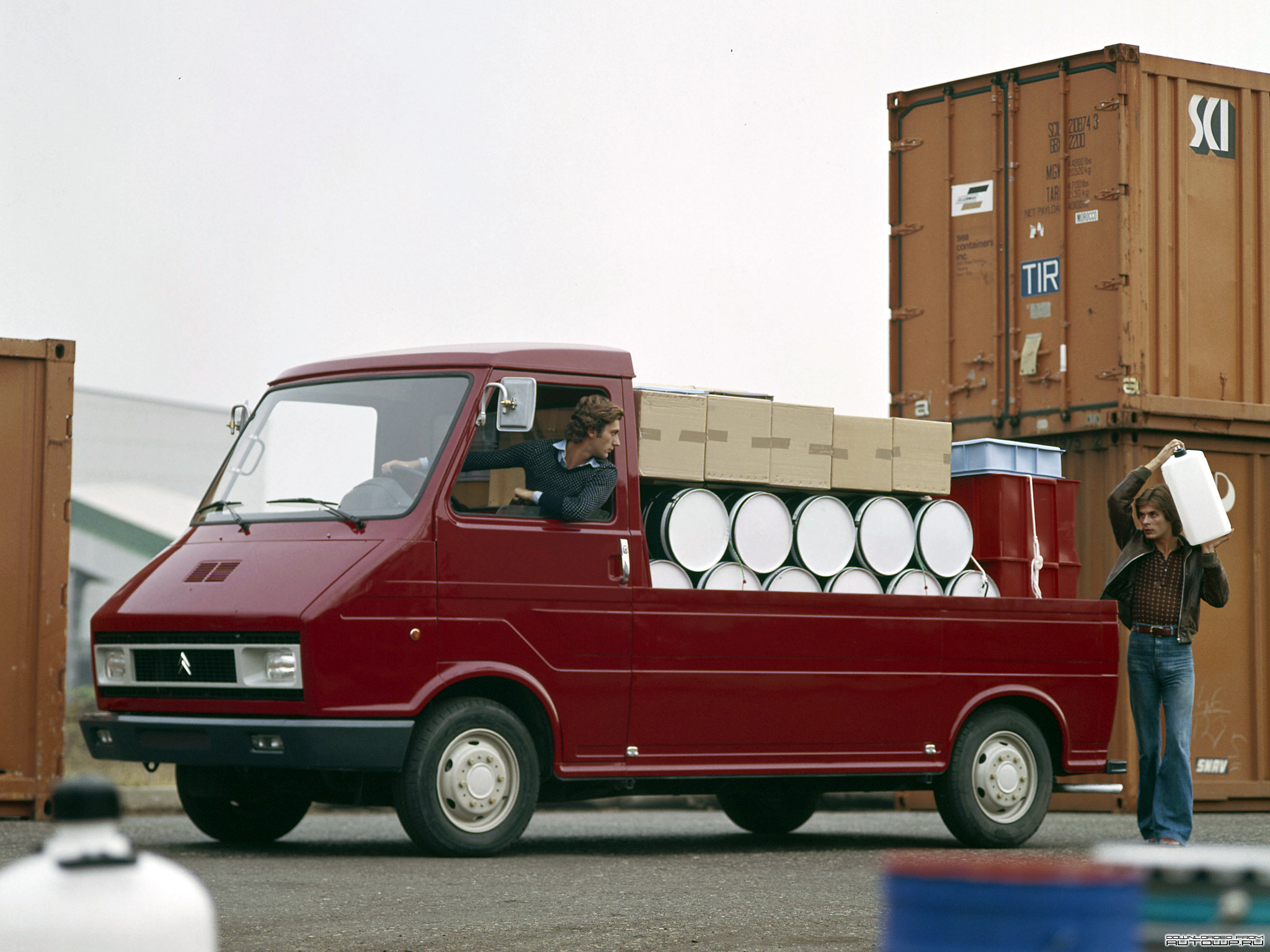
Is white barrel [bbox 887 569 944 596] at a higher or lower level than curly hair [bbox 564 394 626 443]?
lower

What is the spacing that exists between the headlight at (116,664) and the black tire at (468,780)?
4.85ft

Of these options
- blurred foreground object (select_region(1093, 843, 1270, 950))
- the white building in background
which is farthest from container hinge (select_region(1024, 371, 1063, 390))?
the white building in background

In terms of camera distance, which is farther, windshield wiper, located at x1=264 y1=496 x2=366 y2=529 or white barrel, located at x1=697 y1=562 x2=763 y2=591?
white barrel, located at x1=697 y1=562 x2=763 y2=591

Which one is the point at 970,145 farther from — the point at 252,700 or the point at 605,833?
the point at 252,700

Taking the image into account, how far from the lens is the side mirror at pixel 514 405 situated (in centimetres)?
846

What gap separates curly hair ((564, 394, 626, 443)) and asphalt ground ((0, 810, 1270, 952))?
6.78 ft

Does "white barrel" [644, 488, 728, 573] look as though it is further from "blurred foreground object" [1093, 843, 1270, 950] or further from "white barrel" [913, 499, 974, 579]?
"blurred foreground object" [1093, 843, 1270, 950]

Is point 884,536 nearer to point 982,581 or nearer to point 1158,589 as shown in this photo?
point 982,581

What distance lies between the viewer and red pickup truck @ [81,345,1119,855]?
803 cm

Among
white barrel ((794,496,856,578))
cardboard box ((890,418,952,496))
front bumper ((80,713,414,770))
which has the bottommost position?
front bumper ((80,713,414,770))

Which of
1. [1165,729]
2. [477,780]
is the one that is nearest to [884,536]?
[1165,729]

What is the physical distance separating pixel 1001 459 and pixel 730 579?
2.11 meters

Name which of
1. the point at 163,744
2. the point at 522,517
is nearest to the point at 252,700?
the point at 163,744

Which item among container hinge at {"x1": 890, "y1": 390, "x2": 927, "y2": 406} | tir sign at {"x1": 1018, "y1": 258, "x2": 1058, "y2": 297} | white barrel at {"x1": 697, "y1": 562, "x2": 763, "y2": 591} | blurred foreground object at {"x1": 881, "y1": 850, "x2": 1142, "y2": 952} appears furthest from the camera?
container hinge at {"x1": 890, "y1": 390, "x2": 927, "y2": 406}
